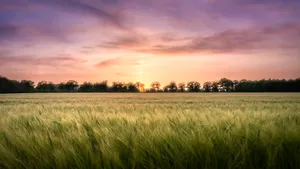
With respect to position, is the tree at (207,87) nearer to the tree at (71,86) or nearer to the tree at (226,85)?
the tree at (226,85)

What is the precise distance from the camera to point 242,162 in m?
1.73

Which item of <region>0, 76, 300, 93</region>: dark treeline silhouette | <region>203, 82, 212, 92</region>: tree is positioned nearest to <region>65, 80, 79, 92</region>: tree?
<region>0, 76, 300, 93</region>: dark treeline silhouette

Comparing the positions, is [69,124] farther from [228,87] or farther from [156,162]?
[228,87]

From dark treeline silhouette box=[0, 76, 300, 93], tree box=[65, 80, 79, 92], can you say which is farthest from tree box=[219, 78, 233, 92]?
tree box=[65, 80, 79, 92]

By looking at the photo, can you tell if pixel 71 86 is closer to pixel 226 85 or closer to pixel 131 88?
pixel 131 88

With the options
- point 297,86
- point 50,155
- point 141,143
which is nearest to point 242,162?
point 141,143

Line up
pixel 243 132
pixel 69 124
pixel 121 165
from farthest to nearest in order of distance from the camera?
1. pixel 69 124
2. pixel 243 132
3. pixel 121 165

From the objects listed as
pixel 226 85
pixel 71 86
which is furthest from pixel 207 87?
pixel 71 86

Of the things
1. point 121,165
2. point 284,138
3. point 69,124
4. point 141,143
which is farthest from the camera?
point 69,124

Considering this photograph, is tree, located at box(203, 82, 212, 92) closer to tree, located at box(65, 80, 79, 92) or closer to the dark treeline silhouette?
the dark treeline silhouette

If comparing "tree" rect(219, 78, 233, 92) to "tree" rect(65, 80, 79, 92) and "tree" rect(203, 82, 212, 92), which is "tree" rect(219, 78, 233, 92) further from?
"tree" rect(65, 80, 79, 92)

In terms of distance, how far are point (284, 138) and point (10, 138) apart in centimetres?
246

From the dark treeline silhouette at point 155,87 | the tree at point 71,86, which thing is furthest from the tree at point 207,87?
the tree at point 71,86

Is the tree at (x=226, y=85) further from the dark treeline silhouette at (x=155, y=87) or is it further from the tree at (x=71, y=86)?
the tree at (x=71, y=86)
